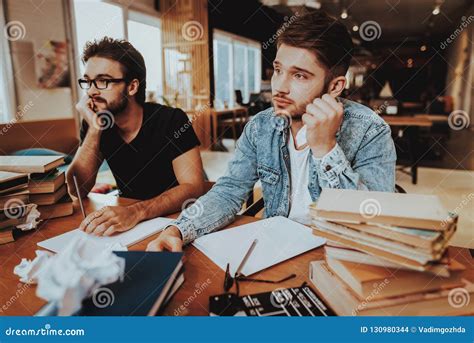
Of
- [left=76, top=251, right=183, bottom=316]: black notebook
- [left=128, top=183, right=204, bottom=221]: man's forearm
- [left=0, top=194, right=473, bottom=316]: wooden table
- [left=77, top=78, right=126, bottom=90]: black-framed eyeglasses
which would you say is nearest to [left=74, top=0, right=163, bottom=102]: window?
[left=77, top=78, right=126, bottom=90]: black-framed eyeglasses

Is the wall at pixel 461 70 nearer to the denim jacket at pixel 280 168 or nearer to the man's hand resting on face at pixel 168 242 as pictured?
the denim jacket at pixel 280 168

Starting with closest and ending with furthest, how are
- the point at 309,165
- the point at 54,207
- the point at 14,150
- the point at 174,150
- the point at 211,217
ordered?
the point at 211,217
the point at 54,207
the point at 309,165
the point at 174,150
the point at 14,150

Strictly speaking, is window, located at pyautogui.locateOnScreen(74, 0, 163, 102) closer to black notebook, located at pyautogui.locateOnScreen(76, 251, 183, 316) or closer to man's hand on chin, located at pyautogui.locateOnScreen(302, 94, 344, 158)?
man's hand on chin, located at pyautogui.locateOnScreen(302, 94, 344, 158)

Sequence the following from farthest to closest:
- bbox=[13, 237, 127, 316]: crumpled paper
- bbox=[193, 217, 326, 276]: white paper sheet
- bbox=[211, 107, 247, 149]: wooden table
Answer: bbox=[211, 107, 247, 149]: wooden table, bbox=[193, 217, 326, 276]: white paper sheet, bbox=[13, 237, 127, 316]: crumpled paper

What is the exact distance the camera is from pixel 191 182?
62.7 inches

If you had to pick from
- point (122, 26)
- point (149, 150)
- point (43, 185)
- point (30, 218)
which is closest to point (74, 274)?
point (30, 218)

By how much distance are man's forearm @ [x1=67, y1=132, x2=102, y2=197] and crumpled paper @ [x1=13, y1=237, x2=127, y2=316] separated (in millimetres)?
1194

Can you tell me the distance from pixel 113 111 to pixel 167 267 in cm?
129

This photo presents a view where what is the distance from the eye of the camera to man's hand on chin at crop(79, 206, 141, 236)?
1.02 metres

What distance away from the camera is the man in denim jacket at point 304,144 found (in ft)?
3.42

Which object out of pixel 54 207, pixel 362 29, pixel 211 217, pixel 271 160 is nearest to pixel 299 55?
pixel 271 160

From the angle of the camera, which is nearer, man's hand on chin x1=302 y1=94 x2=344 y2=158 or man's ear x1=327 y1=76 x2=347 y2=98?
man's hand on chin x1=302 y1=94 x2=344 y2=158

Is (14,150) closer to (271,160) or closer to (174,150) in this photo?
(174,150)

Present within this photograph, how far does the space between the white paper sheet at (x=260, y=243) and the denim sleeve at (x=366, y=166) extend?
0.59 feet
